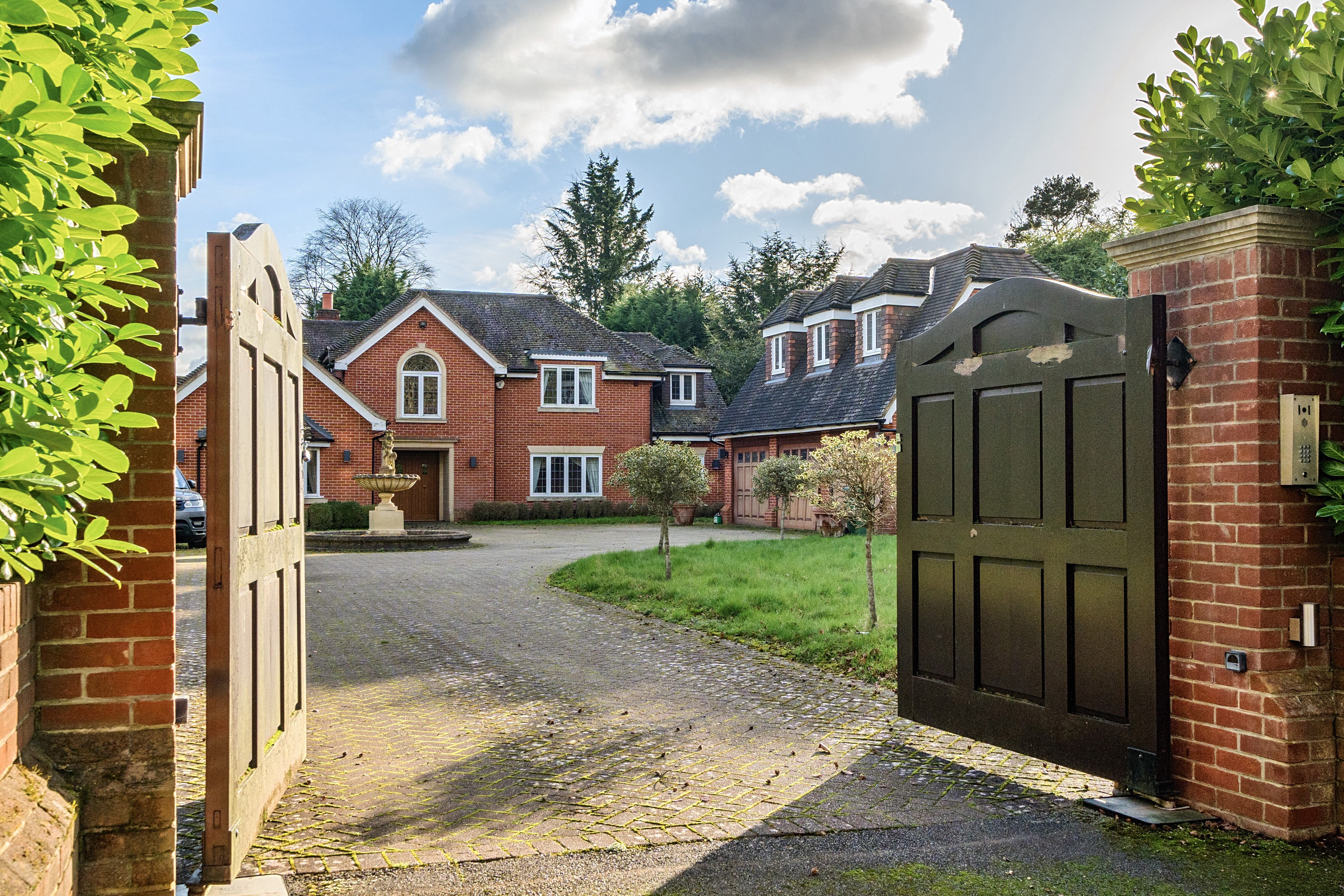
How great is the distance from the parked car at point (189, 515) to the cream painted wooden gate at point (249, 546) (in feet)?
48.5

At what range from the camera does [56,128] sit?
6.24 feet

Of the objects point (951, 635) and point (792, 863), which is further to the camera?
point (951, 635)

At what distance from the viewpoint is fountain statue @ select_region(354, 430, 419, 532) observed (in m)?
23.8

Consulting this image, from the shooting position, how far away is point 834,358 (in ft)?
97.2

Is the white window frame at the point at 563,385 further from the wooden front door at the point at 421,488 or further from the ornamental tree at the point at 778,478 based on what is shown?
the ornamental tree at the point at 778,478

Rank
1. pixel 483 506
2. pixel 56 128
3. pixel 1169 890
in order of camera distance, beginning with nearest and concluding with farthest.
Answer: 1. pixel 56 128
2. pixel 1169 890
3. pixel 483 506

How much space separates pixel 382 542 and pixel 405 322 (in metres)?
11.0

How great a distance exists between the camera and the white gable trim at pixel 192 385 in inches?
1019

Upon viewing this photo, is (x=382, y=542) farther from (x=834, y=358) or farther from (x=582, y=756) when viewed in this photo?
(x=582, y=756)

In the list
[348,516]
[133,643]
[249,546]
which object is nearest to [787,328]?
[348,516]

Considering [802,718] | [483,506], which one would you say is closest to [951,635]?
[802,718]

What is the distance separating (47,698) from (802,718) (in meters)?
4.54

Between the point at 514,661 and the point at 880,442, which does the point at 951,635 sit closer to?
the point at 514,661

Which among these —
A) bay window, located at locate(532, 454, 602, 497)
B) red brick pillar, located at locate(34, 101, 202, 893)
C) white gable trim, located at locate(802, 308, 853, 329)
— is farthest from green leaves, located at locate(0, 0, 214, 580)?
bay window, located at locate(532, 454, 602, 497)
